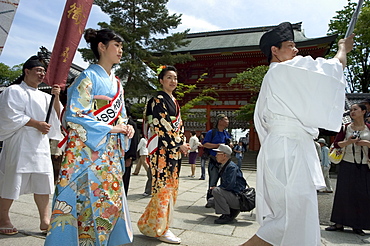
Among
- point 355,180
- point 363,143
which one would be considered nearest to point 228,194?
point 355,180

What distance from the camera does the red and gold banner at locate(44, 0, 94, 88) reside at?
2.31m

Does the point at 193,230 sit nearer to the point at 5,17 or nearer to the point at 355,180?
the point at 355,180

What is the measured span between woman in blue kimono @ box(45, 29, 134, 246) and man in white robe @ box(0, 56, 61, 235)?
809 mm

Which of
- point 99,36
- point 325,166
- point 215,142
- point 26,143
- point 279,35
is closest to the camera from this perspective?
point 279,35

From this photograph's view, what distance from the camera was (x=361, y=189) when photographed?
11.1 feet

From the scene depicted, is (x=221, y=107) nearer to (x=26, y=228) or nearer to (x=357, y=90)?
(x=357, y=90)

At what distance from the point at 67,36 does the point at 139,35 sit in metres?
12.9

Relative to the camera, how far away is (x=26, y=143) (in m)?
2.95

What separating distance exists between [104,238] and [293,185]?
54.2 inches

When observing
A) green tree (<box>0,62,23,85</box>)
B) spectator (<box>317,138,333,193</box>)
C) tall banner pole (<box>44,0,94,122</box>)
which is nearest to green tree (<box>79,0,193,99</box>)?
spectator (<box>317,138,333,193</box>)

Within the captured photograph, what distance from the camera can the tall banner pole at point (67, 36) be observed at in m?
2.31

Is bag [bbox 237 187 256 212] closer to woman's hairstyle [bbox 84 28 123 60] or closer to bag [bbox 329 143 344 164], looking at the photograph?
bag [bbox 329 143 344 164]

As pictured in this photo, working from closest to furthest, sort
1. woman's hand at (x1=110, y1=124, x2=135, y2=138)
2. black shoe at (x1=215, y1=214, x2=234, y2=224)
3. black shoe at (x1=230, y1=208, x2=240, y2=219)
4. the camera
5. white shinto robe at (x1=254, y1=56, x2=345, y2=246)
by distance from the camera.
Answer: white shinto robe at (x1=254, y1=56, x2=345, y2=246) → woman's hand at (x1=110, y1=124, x2=135, y2=138) → the camera → black shoe at (x1=215, y1=214, x2=234, y2=224) → black shoe at (x1=230, y1=208, x2=240, y2=219)

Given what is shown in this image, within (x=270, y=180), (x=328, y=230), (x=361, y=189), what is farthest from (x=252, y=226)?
(x=270, y=180)
